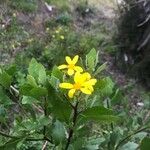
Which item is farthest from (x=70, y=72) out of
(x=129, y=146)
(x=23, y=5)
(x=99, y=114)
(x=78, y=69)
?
(x=23, y=5)

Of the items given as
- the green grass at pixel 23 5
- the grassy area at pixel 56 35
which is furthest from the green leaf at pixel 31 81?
the green grass at pixel 23 5

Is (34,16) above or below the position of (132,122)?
above

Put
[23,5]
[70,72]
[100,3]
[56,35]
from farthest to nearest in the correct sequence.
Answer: [100,3]
[23,5]
[56,35]
[70,72]

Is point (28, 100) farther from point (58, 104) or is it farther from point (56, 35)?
point (56, 35)

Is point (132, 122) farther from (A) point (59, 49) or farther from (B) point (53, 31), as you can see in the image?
(B) point (53, 31)

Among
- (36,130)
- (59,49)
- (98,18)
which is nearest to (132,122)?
(36,130)

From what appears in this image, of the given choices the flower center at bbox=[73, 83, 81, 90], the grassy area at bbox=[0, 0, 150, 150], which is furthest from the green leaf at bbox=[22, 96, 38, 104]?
the grassy area at bbox=[0, 0, 150, 150]
